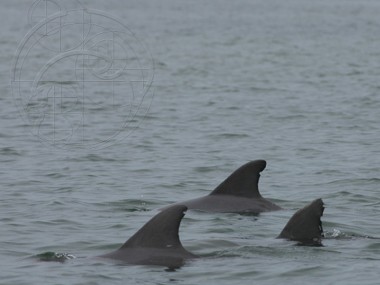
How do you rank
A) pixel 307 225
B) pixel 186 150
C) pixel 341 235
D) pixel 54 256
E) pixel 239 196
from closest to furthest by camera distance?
1. pixel 54 256
2. pixel 307 225
3. pixel 341 235
4. pixel 239 196
5. pixel 186 150

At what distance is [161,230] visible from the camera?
10.8 meters

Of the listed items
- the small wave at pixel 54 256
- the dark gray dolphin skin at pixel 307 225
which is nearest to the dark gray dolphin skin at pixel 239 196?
the dark gray dolphin skin at pixel 307 225

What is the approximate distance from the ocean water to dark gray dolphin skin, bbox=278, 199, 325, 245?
180 millimetres

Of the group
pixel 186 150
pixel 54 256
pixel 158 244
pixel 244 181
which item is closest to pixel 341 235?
pixel 244 181

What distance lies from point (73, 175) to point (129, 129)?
553 centimetres

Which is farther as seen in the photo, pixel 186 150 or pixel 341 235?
pixel 186 150

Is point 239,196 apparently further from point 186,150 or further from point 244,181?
point 186,150

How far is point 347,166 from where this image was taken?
17.9 m

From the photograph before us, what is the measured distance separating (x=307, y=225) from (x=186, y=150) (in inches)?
327

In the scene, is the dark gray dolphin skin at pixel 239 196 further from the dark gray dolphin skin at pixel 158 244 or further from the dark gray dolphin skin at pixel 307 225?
the dark gray dolphin skin at pixel 158 244

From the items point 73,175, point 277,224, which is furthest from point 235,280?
point 73,175

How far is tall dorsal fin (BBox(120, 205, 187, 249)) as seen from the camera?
1073 cm

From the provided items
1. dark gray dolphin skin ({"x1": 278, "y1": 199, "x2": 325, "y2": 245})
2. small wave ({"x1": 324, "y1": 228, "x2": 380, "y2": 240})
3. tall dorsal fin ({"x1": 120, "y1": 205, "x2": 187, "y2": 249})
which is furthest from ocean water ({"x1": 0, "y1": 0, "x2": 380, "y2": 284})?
tall dorsal fin ({"x1": 120, "y1": 205, "x2": 187, "y2": 249})

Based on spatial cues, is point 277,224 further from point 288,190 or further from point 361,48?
point 361,48
